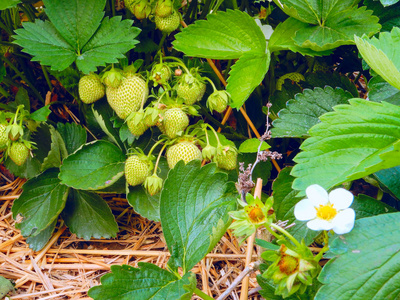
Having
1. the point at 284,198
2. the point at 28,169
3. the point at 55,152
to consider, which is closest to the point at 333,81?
the point at 284,198

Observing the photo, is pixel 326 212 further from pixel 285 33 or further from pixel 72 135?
pixel 72 135

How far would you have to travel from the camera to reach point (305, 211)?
25.5 inches

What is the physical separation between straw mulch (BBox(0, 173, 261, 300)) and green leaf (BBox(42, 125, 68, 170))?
209 millimetres

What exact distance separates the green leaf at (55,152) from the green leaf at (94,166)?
0.09m

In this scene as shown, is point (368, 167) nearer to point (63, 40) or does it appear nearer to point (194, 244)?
point (194, 244)

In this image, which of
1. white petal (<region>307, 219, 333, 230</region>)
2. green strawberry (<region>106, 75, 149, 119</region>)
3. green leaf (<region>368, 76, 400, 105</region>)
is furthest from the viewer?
green strawberry (<region>106, 75, 149, 119</region>)

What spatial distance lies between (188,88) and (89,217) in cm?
47

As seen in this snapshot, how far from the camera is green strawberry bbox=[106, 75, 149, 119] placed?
3.47 feet

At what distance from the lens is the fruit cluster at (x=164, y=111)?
3.34ft

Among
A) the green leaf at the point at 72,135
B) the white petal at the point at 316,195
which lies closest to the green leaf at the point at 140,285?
the white petal at the point at 316,195

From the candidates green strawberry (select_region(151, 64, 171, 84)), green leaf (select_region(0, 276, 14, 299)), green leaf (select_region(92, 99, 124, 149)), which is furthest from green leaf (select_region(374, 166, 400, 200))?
green leaf (select_region(0, 276, 14, 299))

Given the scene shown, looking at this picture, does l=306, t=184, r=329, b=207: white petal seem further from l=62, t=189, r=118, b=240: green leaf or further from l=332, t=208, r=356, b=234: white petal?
l=62, t=189, r=118, b=240: green leaf

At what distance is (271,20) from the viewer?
1.36 m

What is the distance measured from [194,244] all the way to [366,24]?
0.64m
